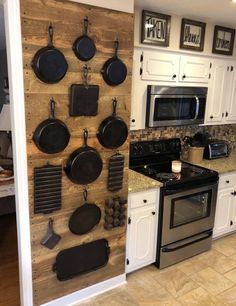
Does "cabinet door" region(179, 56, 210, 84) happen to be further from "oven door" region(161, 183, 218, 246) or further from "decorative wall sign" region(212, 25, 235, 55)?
"oven door" region(161, 183, 218, 246)

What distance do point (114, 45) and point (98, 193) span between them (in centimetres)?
108

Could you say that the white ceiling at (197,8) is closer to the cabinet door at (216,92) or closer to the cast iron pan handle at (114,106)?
the cabinet door at (216,92)

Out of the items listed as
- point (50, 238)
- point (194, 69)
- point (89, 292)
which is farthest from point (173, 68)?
point (89, 292)

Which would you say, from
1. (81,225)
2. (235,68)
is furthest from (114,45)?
(235,68)

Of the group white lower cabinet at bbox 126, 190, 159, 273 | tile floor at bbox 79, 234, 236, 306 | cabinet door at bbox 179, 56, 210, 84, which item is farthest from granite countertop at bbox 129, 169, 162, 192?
cabinet door at bbox 179, 56, 210, 84

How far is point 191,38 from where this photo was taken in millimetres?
2805

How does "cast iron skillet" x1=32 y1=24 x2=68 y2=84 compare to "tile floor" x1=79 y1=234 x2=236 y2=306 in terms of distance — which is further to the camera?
"tile floor" x1=79 y1=234 x2=236 y2=306

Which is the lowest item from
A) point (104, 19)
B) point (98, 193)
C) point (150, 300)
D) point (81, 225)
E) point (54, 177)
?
point (150, 300)

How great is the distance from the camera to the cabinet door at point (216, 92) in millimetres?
3092

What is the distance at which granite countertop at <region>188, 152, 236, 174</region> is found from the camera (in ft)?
9.80

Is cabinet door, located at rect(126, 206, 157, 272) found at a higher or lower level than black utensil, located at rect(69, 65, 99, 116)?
lower

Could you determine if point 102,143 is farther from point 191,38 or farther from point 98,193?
point 191,38

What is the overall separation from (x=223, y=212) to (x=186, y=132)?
0.99 meters

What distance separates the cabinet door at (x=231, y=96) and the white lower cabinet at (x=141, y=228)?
1.53 meters
